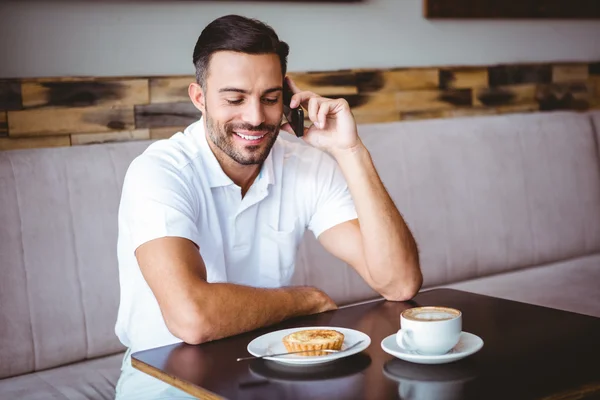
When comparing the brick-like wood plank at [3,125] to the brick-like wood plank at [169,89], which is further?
the brick-like wood plank at [169,89]

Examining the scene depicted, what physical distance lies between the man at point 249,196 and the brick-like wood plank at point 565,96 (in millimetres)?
1989

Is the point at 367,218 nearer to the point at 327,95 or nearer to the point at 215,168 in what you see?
the point at 215,168

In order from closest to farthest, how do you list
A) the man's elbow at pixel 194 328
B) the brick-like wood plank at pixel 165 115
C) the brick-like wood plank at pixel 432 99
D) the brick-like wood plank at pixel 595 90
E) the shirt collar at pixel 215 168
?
1. the man's elbow at pixel 194 328
2. the shirt collar at pixel 215 168
3. the brick-like wood plank at pixel 165 115
4. the brick-like wood plank at pixel 432 99
5. the brick-like wood plank at pixel 595 90

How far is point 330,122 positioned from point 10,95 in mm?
985

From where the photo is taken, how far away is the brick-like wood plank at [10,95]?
8.16ft

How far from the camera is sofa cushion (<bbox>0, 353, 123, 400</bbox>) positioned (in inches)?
83.1

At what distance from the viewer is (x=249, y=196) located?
6.77 feet

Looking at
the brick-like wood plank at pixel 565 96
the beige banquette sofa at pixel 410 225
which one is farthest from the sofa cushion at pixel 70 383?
the brick-like wood plank at pixel 565 96

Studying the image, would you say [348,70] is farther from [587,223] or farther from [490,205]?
[587,223]

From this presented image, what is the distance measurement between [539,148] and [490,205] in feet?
1.20

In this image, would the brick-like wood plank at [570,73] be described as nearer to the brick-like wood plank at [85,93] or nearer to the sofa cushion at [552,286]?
the sofa cushion at [552,286]

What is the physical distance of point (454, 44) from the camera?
3602 millimetres

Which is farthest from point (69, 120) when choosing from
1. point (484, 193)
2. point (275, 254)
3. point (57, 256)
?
point (484, 193)

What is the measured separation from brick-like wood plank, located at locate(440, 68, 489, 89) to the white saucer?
7.12ft
